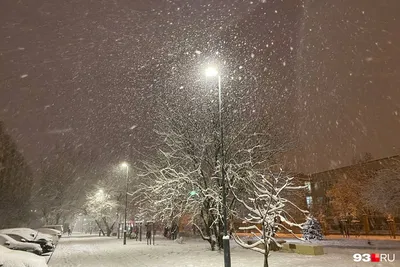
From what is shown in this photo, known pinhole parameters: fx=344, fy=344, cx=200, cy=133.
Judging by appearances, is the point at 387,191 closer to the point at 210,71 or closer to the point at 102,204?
the point at 210,71

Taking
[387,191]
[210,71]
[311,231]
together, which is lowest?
[311,231]

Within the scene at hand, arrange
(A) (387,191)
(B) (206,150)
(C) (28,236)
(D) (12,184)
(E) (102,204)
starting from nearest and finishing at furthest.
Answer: (C) (28,236) → (B) (206,150) → (A) (387,191) → (D) (12,184) → (E) (102,204)

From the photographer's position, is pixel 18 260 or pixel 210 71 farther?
pixel 210 71

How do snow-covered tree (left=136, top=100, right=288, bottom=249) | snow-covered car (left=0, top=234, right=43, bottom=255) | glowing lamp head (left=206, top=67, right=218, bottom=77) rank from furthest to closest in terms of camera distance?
snow-covered tree (left=136, top=100, right=288, bottom=249), snow-covered car (left=0, top=234, right=43, bottom=255), glowing lamp head (left=206, top=67, right=218, bottom=77)

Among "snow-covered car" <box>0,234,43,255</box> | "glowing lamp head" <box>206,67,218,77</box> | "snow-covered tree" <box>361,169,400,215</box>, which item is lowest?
"snow-covered car" <box>0,234,43,255</box>

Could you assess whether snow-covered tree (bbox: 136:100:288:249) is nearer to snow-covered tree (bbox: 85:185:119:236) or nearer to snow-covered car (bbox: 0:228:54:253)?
snow-covered car (bbox: 0:228:54:253)

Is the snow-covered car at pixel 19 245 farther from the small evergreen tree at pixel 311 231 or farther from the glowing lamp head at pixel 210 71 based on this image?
the small evergreen tree at pixel 311 231

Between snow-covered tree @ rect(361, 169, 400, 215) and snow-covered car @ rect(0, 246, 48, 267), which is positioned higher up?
snow-covered tree @ rect(361, 169, 400, 215)

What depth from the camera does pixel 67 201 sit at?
58.1 metres

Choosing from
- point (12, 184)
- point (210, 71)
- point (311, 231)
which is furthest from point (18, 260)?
point (12, 184)

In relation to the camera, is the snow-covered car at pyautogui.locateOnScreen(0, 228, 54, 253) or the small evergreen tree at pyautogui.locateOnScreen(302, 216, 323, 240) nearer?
the snow-covered car at pyautogui.locateOnScreen(0, 228, 54, 253)

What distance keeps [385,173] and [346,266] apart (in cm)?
2077

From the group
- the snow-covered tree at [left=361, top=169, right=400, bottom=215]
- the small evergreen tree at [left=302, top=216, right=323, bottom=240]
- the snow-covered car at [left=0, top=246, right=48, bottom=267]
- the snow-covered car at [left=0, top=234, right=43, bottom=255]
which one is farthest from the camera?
the small evergreen tree at [left=302, top=216, right=323, bottom=240]

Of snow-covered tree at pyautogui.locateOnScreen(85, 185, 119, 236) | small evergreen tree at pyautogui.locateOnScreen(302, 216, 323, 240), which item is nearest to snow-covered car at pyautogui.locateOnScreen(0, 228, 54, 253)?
small evergreen tree at pyautogui.locateOnScreen(302, 216, 323, 240)
